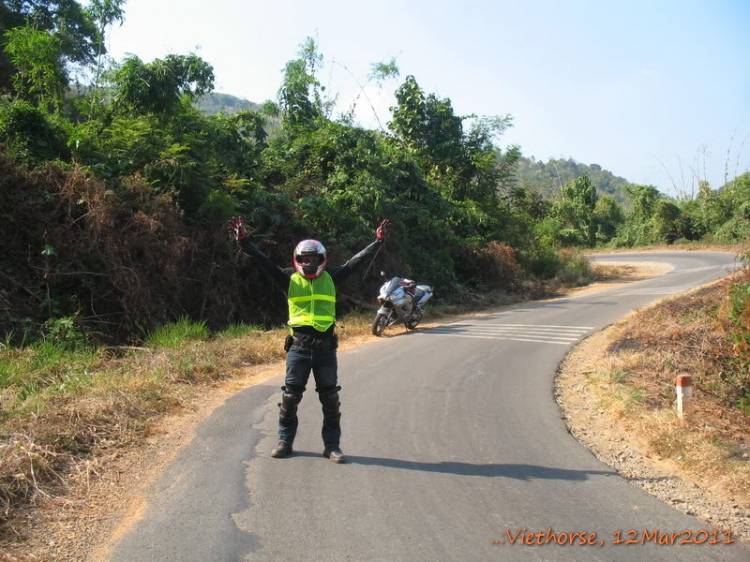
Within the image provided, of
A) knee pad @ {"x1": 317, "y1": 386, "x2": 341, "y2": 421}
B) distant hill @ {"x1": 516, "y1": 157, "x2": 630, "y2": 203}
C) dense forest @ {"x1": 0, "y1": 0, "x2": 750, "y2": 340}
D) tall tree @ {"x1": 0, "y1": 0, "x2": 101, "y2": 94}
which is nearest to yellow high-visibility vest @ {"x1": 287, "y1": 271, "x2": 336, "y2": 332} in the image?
knee pad @ {"x1": 317, "y1": 386, "x2": 341, "y2": 421}

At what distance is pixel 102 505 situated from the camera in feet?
13.4

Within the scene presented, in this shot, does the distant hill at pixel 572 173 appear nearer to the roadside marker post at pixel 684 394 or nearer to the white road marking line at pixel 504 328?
the white road marking line at pixel 504 328

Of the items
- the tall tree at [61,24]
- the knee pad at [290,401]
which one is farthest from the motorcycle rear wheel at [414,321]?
the tall tree at [61,24]

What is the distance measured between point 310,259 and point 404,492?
6.56ft

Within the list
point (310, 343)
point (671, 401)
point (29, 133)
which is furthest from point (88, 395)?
point (29, 133)

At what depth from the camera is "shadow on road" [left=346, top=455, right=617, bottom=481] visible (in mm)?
4711

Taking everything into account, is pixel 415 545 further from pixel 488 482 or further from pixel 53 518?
pixel 53 518

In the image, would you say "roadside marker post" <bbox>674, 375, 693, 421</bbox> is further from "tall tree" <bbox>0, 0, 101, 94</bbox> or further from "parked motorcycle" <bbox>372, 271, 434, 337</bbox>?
"tall tree" <bbox>0, 0, 101, 94</bbox>

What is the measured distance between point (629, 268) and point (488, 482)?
3119cm

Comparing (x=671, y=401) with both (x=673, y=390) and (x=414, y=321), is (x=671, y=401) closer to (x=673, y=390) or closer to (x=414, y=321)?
(x=673, y=390)

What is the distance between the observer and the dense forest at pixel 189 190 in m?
9.98

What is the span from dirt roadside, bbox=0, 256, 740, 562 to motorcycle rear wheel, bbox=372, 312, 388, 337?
21.3 feet

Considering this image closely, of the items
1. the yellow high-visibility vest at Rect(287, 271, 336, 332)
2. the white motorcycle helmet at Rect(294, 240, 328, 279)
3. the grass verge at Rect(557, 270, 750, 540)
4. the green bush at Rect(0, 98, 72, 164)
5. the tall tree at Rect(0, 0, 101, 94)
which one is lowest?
the grass verge at Rect(557, 270, 750, 540)

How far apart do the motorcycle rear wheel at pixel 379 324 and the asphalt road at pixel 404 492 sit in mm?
4778
